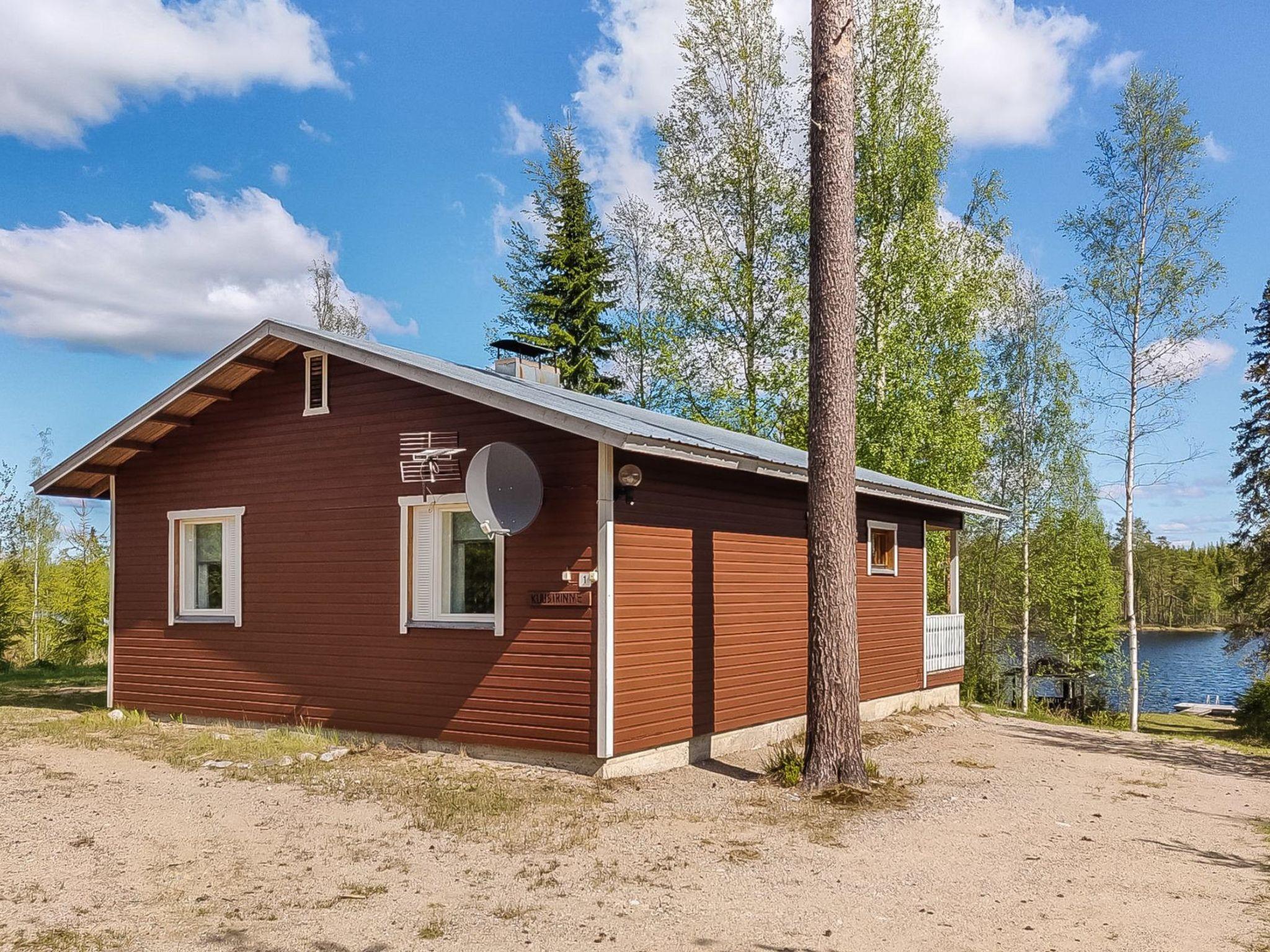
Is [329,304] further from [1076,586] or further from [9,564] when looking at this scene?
[1076,586]

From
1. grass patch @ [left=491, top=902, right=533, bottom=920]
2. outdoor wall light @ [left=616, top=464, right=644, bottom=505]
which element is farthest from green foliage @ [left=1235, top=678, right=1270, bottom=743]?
grass patch @ [left=491, top=902, right=533, bottom=920]

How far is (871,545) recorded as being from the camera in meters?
12.5

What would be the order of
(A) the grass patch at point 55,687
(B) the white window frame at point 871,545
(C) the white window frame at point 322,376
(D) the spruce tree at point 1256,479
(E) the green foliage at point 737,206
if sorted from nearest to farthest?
(C) the white window frame at point 322,376 < (B) the white window frame at point 871,545 < (A) the grass patch at point 55,687 < (E) the green foliage at point 737,206 < (D) the spruce tree at point 1256,479

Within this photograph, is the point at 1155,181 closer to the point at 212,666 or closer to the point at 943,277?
the point at 943,277

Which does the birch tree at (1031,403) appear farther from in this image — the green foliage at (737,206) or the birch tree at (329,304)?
the birch tree at (329,304)

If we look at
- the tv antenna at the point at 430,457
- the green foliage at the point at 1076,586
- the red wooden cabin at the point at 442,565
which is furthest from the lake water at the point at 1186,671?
the tv antenna at the point at 430,457

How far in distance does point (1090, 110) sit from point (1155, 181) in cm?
202

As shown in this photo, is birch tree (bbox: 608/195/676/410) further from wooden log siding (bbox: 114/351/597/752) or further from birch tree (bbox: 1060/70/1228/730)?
wooden log siding (bbox: 114/351/597/752)

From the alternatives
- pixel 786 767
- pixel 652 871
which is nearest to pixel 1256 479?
pixel 786 767

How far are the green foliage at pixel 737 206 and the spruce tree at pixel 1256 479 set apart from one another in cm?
1298

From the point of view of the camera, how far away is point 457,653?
8.64 metres

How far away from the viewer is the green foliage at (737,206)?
19906mm

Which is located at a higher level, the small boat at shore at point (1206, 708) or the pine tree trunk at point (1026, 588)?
the pine tree trunk at point (1026, 588)

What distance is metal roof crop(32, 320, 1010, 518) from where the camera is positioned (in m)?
7.57
